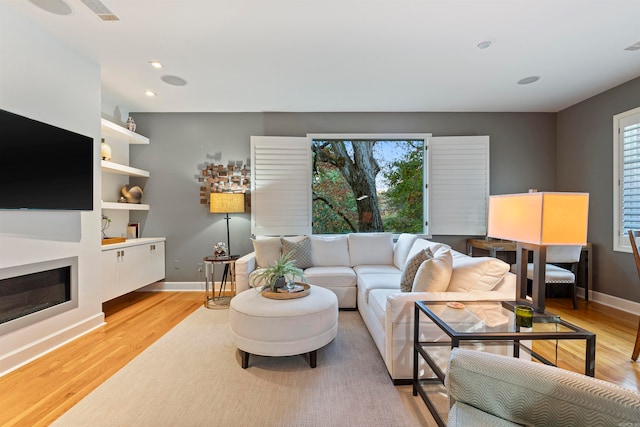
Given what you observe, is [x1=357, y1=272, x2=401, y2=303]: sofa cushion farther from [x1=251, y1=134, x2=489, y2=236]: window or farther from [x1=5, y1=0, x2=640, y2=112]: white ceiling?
[x1=5, y1=0, x2=640, y2=112]: white ceiling

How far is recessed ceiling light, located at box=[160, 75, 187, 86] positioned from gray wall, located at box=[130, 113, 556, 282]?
1.04m

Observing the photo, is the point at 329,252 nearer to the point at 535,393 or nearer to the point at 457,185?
the point at 457,185

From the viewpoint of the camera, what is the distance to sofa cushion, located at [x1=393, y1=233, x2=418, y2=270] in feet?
11.7

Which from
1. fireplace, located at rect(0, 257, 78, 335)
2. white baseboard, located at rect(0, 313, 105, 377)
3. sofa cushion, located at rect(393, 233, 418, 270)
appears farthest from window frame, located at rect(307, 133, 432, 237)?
white baseboard, located at rect(0, 313, 105, 377)

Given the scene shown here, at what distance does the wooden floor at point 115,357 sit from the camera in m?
1.86

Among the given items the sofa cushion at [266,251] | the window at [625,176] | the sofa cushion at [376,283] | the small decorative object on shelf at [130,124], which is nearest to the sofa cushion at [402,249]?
the sofa cushion at [376,283]

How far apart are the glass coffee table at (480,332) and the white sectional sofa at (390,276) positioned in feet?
0.33

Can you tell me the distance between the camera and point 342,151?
464cm

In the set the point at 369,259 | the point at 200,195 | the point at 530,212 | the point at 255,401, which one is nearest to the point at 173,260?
the point at 200,195

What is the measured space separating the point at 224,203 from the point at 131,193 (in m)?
1.40

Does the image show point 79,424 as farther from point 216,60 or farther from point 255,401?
point 216,60

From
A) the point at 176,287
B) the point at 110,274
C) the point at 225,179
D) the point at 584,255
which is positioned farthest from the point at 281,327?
the point at 584,255

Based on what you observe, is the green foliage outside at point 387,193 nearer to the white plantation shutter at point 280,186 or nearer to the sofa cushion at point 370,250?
the white plantation shutter at point 280,186

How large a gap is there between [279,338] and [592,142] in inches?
189
